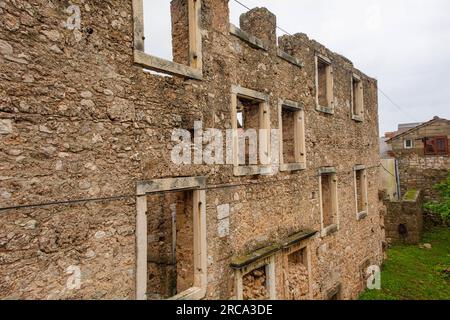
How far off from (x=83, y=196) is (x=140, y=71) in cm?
168

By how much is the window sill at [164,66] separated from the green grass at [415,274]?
8593 millimetres

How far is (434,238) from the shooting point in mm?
15781

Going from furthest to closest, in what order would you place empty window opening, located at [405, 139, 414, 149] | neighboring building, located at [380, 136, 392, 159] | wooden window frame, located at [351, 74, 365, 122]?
neighboring building, located at [380, 136, 392, 159]
empty window opening, located at [405, 139, 414, 149]
wooden window frame, located at [351, 74, 365, 122]

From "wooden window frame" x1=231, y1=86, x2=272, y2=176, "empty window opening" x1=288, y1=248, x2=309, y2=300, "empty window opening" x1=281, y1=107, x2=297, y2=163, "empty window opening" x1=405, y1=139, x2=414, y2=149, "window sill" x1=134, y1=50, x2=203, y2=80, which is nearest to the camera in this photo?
"window sill" x1=134, y1=50, x2=203, y2=80

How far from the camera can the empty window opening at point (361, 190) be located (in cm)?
1075

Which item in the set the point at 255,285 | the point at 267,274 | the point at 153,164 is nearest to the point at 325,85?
the point at 267,274

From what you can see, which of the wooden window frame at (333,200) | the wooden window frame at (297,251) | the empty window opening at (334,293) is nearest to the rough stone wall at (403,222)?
the empty window opening at (334,293)

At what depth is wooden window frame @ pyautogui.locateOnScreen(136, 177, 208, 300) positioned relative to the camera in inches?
150

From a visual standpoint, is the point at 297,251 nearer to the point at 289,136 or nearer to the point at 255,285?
the point at 255,285

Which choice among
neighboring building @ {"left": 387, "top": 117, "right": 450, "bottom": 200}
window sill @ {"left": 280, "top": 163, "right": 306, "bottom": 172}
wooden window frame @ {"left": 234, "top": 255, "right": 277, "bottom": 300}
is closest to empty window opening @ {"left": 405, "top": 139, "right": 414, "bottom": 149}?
neighboring building @ {"left": 387, "top": 117, "right": 450, "bottom": 200}

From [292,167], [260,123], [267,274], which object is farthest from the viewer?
[292,167]

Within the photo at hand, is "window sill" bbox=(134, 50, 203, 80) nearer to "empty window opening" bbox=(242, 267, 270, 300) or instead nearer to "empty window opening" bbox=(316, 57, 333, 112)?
"empty window opening" bbox=(242, 267, 270, 300)

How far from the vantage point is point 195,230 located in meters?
4.60

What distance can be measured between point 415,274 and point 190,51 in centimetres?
1129
